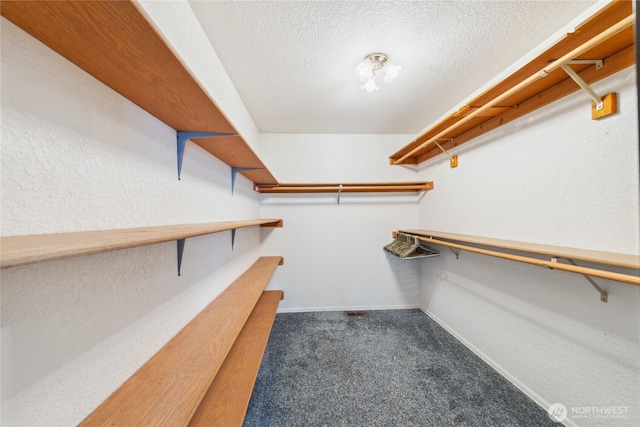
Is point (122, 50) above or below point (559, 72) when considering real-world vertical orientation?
below

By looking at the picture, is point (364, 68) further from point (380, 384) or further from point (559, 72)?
point (380, 384)

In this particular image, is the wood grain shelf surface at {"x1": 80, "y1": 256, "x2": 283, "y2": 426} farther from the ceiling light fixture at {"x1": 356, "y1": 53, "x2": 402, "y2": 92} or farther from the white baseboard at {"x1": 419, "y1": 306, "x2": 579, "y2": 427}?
the white baseboard at {"x1": 419, "y1": 306, "x2": 579, "y2": 427}

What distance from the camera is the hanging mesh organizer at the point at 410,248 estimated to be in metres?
2.07

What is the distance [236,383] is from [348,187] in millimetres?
1942

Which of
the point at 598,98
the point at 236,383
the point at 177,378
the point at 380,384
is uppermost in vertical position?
the point at 598,98

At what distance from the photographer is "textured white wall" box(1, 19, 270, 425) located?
41cm

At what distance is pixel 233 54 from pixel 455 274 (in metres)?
2.50

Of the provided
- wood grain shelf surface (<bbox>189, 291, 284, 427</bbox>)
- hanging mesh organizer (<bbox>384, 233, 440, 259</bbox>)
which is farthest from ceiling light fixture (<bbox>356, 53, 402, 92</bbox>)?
wood grain shelf surface (<bbox>189, 291, 284, 427</bbox>)

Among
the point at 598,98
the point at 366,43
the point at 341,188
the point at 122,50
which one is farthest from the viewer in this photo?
the point at 341,188

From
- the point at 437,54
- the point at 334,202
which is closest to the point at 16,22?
the point at 437,54

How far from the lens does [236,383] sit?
3.43 ft

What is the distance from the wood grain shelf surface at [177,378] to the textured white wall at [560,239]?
170cm

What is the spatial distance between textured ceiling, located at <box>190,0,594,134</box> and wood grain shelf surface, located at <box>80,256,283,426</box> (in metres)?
1.54

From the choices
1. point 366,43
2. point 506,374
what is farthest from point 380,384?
point 366,43
